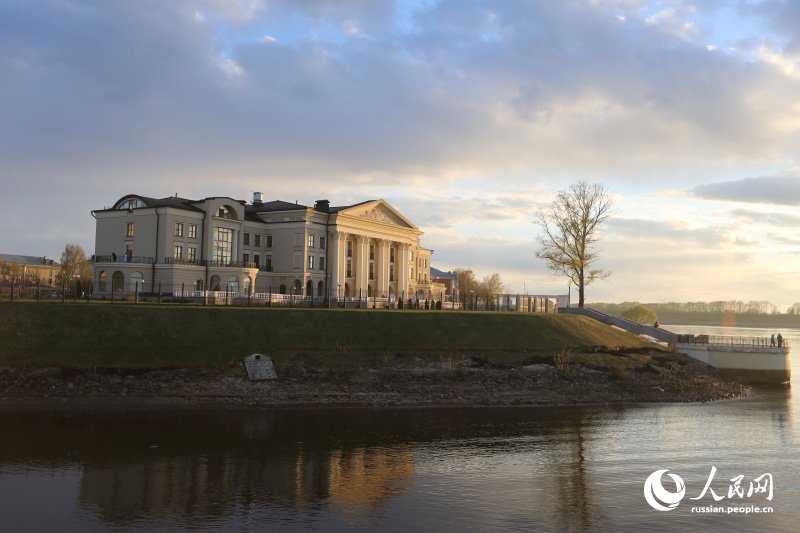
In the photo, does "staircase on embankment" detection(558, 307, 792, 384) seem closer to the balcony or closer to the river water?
the river water

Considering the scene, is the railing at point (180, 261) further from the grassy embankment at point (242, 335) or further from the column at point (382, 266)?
the column at point (382, 266)

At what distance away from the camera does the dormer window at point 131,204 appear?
3017 inches

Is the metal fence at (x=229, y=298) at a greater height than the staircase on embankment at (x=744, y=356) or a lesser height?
greater

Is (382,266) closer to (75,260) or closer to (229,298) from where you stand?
(229,298)

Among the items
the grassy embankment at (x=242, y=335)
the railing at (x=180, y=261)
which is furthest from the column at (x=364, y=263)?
the grassy embankment at (x=242, y=335)

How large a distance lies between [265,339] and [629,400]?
80.9 ft

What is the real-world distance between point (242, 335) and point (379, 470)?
22.9m

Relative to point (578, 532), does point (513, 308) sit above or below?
above

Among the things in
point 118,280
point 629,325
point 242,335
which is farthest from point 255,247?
point 629,325

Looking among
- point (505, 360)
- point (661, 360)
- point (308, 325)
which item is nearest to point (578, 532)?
point (505, 360)

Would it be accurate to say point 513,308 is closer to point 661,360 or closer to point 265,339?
point 661,360

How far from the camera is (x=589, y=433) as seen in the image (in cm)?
2984

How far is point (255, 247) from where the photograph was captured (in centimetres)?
8762

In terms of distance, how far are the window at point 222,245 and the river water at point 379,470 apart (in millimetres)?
49556
